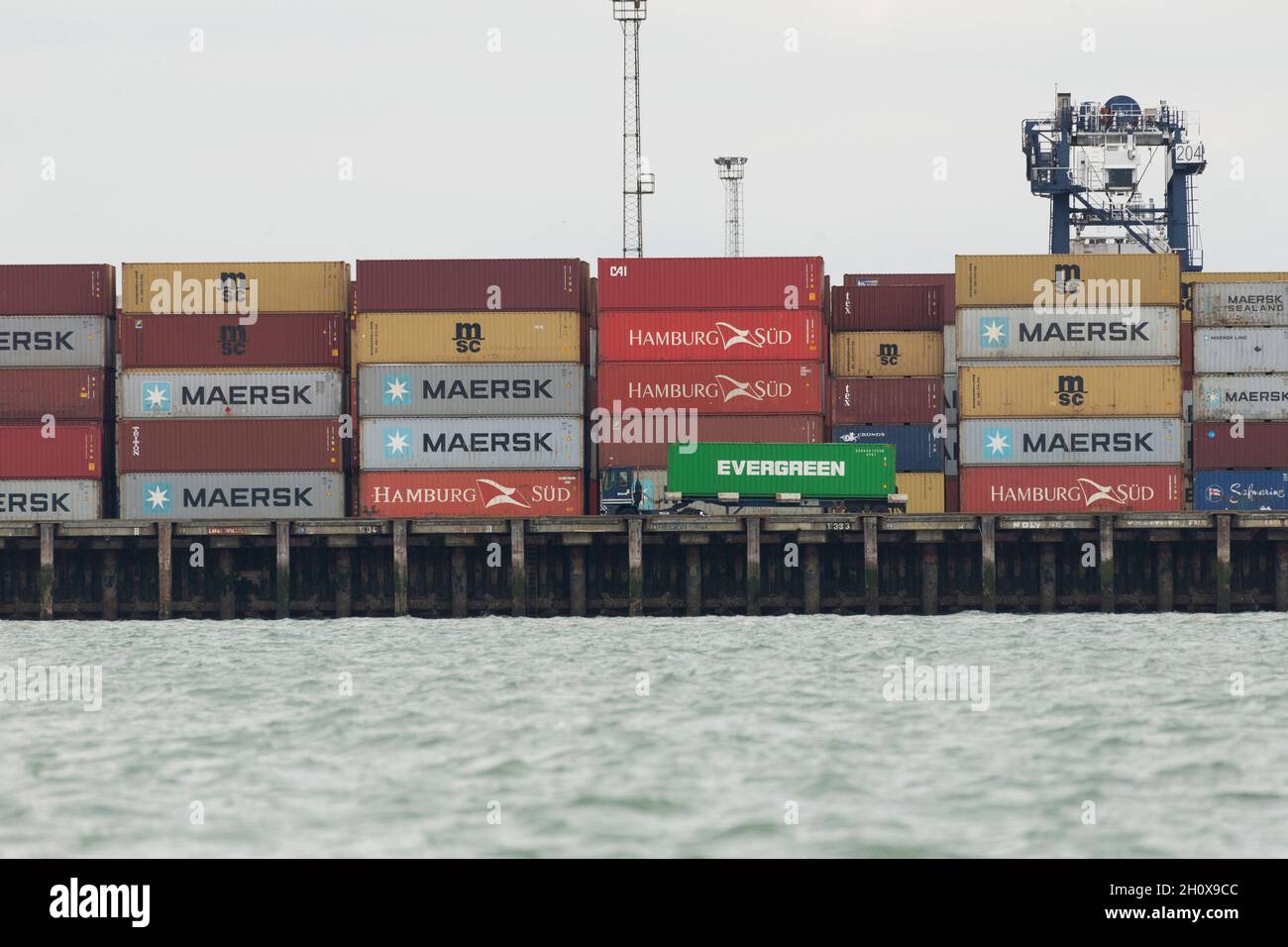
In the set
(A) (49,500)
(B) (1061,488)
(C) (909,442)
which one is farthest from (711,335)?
(A) (49,500)

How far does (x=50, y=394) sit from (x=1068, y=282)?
33.4 meters

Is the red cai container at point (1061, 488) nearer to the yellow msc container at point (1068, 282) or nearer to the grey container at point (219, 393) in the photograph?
the yellow msc container at point (1068, 282)

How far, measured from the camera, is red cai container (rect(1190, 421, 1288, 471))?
5975 cm

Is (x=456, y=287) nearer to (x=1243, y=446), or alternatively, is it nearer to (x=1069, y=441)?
(x=1069, y=441)

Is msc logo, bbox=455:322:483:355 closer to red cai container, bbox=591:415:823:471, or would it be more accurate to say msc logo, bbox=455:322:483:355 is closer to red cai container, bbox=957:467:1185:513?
red cai container, bbox=591:415:823:471

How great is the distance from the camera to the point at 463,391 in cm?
5953

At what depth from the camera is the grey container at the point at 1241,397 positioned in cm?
5994

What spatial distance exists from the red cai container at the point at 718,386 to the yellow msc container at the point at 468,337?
6.21ft

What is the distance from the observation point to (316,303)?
199 feet

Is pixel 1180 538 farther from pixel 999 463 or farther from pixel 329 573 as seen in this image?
pixel 329 573
